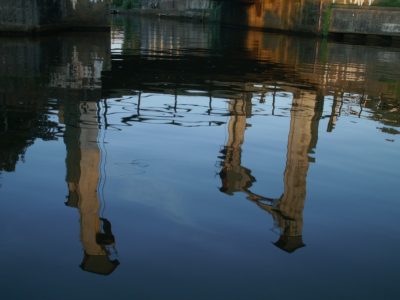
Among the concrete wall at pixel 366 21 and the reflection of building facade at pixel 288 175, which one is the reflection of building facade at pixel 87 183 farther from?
the concrete wall at pixel 366 21

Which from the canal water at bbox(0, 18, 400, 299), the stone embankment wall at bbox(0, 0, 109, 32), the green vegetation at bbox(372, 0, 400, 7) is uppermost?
the green vegetation at bbox(372, 0, 400, 7)

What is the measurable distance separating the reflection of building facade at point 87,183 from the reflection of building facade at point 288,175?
4.22ft

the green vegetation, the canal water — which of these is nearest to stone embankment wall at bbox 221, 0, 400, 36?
the green vegetation

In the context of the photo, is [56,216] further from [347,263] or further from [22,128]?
[22,128]

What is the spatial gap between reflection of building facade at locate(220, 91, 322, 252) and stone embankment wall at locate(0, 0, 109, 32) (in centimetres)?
1696

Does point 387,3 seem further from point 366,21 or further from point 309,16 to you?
point 309,16

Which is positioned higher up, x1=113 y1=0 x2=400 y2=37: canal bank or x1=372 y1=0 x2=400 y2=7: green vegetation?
x1=372 y1=0 x2=400 y2=7: green vegetation

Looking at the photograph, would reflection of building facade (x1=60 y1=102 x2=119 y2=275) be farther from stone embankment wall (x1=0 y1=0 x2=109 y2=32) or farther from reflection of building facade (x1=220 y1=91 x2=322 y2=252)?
stone embankment wall (x1=0 y1=0 x2=109 y2=32)

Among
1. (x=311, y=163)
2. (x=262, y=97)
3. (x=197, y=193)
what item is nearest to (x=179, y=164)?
(x=197, y=193)

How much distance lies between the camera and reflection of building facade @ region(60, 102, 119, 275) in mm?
3543

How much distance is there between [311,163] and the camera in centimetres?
607

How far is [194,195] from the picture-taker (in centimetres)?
479

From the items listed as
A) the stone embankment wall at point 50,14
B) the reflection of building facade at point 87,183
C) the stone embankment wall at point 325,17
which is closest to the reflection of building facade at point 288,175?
the reflection of building facade at point 87,183

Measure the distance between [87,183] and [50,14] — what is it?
22113 mm
